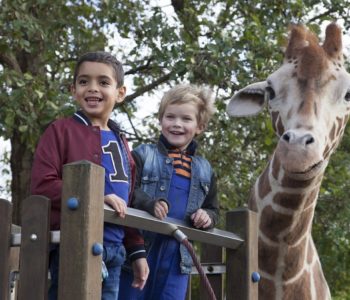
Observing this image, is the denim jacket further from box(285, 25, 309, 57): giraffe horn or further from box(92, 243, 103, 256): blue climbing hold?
box(92, 243, 103, 256): blue climbing hold

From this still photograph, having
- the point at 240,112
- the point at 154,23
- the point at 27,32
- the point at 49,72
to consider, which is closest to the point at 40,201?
the point at 240,112

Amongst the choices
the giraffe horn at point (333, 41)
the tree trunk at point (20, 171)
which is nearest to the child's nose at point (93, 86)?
the giraffe horn at point (333, 41)

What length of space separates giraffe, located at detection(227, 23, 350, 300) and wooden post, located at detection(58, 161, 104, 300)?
1850 mm

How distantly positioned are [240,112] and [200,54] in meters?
3.01

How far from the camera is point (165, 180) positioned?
13.6 feet

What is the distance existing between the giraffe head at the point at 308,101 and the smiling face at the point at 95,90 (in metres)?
1.12

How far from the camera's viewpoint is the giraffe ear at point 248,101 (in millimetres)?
5297

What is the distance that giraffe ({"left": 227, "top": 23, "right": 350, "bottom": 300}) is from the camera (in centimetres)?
454

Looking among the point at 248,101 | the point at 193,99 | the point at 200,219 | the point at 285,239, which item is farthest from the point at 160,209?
the point at 248,101

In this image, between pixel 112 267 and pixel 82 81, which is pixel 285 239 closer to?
pixel 112 267

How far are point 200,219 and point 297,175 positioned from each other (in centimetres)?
80

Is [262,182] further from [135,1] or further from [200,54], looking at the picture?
[135,1]

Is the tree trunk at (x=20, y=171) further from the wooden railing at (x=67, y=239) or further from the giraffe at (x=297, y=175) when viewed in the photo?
the wooden railing at (x=67, y=239)

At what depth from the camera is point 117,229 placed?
130 inches
